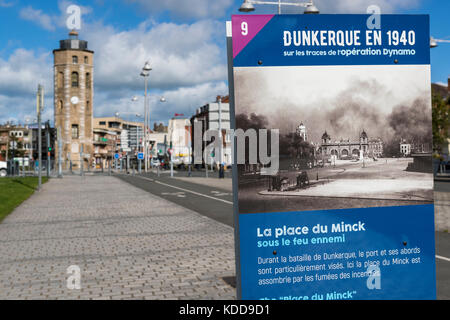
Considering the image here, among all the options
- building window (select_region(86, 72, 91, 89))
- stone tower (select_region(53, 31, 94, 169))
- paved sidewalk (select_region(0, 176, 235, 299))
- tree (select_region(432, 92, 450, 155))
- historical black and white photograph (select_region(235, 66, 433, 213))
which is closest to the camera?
historical black and white photograph (select_region(235, 66, 433, 213))

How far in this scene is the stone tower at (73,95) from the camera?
89.6 metres

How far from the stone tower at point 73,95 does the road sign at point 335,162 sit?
89.7 metres

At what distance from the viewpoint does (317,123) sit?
11.0ft

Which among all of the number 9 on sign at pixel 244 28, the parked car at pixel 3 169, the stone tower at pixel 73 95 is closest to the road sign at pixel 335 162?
the number 9 on sign at pixel 244 28

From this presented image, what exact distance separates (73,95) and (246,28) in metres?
91.0

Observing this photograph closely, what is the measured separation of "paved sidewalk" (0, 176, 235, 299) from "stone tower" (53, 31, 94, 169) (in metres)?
78.3

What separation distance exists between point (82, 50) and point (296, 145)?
92.9 metres

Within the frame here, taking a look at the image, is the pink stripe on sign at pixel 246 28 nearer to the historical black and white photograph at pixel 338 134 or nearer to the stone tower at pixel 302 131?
the historical black and white photograph at pixel 338 134

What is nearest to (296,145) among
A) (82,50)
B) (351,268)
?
(351,268)

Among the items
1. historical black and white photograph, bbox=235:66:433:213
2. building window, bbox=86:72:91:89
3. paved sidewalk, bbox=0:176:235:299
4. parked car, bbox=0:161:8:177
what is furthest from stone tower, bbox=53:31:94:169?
historical black and white photograph, bbox=235:66:433:213

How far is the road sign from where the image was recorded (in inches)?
126

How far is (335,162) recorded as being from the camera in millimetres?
3385

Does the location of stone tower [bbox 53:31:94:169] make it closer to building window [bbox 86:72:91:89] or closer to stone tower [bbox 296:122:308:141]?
building window [bbox 86:72:91:89]
